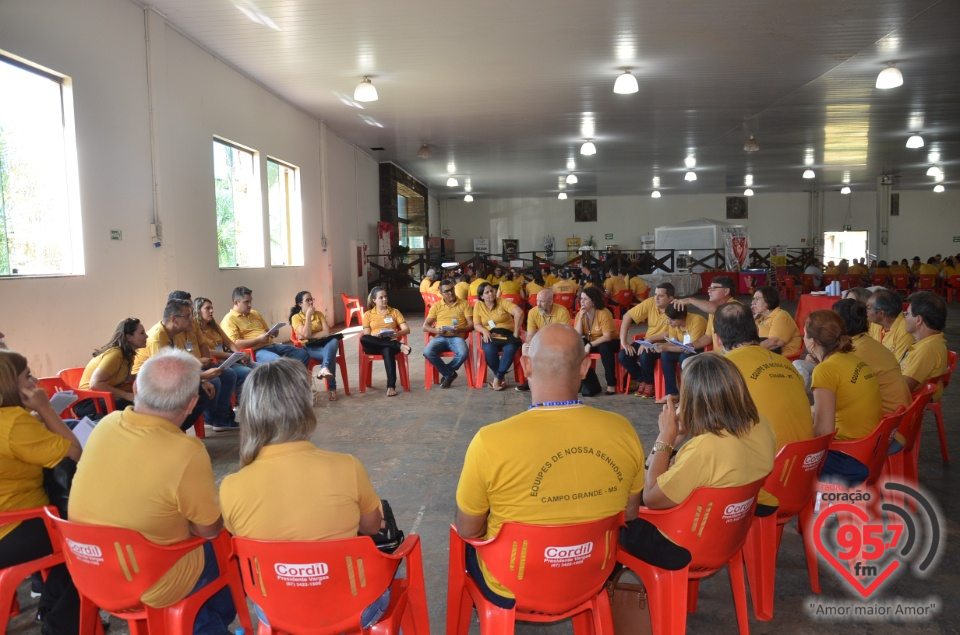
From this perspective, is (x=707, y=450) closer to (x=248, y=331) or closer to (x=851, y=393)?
(x=851, y=393)

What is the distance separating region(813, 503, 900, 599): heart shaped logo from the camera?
2584mm

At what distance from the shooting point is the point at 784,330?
4.81 m

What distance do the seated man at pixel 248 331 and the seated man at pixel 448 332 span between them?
4.20 ft

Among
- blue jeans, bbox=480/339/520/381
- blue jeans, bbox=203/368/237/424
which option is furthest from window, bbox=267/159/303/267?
blue jeans, bbox=203/368/237/424

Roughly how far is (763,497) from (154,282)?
593 centimetres

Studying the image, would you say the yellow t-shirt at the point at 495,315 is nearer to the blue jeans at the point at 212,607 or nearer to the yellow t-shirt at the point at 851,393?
the yellow t-shirt at the point at 851,393

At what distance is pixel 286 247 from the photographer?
10.4m

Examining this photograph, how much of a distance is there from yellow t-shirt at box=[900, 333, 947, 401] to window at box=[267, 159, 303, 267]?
8.11m

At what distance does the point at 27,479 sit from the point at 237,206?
7028 millimetres

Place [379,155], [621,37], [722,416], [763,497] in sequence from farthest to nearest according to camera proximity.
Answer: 1. [379,155]
2. [621,37]
3. [763,497]
4. [722,416]

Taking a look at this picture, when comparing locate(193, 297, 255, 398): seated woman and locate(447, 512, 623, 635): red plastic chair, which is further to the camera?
locate(193, 297, 255, 398): seated woman

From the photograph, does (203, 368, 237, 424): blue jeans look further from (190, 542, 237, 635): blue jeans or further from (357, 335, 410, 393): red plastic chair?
(190, 542, 237, 635): blue jeans

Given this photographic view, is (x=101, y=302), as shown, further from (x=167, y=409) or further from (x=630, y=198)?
(x=630, y=198)

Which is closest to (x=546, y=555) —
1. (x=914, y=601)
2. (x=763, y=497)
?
(x=763, y=497)
